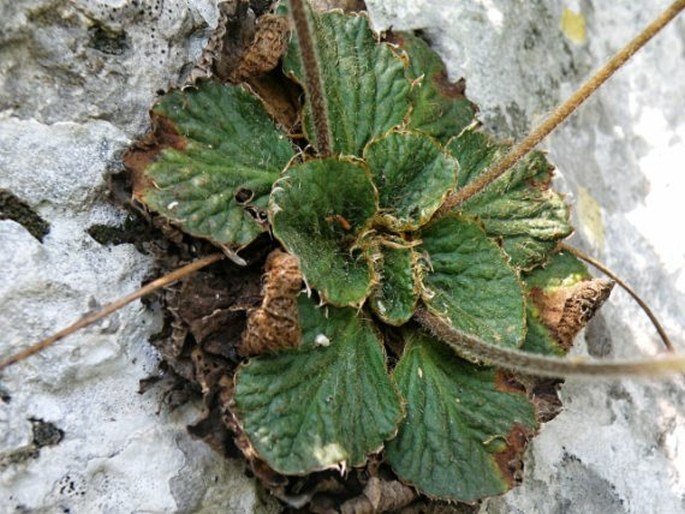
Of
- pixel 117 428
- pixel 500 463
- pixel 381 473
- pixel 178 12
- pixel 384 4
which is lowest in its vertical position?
pixel 117 428

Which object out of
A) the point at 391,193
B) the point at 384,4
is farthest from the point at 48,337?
the point at 384,4

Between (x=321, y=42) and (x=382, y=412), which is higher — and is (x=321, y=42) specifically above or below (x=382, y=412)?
Answer: above

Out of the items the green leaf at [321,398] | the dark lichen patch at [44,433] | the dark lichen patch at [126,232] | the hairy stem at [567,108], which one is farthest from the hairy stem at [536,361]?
the dark lichen patch at [44,433]

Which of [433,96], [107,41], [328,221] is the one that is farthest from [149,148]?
[433,96]

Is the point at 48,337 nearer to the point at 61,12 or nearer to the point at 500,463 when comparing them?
the point at 61,12

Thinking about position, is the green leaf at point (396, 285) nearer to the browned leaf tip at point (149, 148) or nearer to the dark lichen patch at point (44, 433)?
the browned leaf tip at point (149, 148)

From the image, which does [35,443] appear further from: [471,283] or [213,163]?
[471,283]
